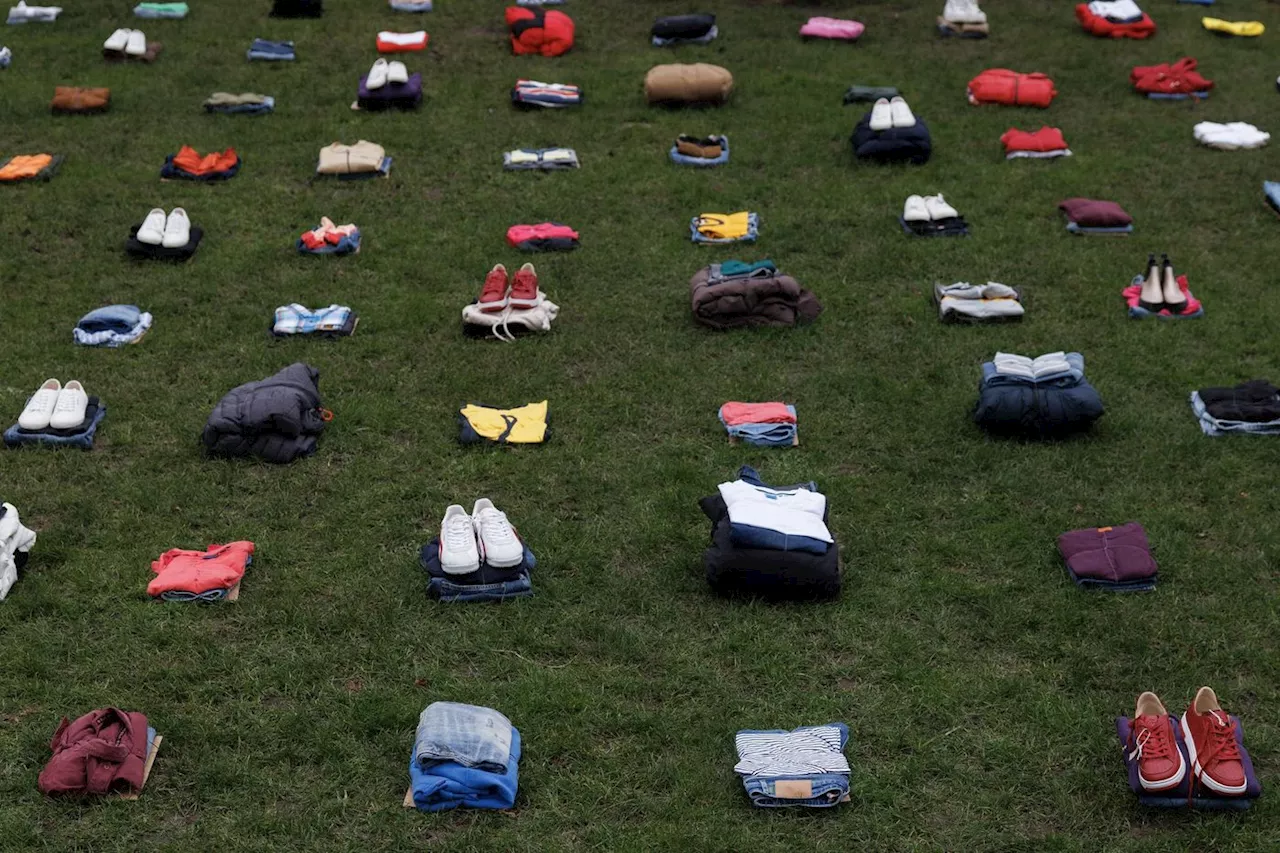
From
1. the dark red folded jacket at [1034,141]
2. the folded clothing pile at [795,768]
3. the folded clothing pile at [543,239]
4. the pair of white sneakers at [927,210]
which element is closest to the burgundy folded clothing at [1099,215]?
the pair of white sneakers at [927,210]

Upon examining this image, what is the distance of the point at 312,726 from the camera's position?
6.99 m

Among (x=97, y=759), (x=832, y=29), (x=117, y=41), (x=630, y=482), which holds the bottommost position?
(x=630, y=482)

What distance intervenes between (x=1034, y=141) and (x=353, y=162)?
7.57 m

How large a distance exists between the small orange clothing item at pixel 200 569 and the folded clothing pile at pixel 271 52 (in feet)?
34.4

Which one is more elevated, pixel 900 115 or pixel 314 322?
pixel 900 115

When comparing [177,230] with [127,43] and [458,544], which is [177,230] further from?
[458,544]

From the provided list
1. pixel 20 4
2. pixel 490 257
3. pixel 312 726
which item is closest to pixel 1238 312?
pixel 490 257

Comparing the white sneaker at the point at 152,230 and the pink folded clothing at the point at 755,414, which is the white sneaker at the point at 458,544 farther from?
the white sneaker at the point at 152,230

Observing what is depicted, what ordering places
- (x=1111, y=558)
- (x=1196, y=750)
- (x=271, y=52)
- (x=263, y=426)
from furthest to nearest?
(x=271, y=52) → (x=263, y=426) → (x=1111, y=558) → (x=1196, y=750)

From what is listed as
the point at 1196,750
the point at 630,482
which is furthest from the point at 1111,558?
the point at 630,482

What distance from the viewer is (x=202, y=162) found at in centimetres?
1409

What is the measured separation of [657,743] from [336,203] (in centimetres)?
843

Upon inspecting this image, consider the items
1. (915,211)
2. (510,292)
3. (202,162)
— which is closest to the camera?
(510,292)

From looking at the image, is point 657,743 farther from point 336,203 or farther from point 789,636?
point 336,203
